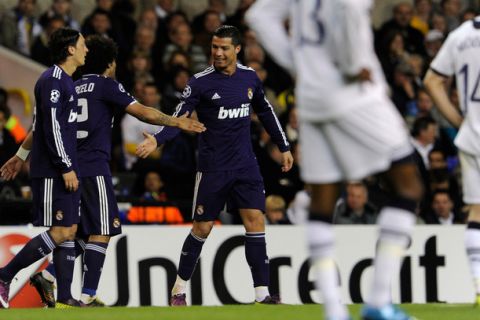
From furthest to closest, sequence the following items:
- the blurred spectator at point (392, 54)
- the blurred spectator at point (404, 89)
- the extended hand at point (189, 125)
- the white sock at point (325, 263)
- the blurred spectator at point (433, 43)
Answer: the blurred spectator at point (433, 43) → the blurred spectator at point (392, 54) → the blurred spectator at point (404, 89) → the extended hand at point (189, 125) → the white sock at point (325, 263)

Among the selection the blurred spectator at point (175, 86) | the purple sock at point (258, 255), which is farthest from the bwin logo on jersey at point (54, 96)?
the blurred spectator at point (175, 86)

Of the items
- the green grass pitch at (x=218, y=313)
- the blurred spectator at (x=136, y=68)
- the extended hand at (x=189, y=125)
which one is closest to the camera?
the green grass pitch at (x=218, y=313)

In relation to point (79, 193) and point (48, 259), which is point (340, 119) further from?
point (48, 259)

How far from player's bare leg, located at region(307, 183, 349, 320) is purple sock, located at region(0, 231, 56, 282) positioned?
3.99 m

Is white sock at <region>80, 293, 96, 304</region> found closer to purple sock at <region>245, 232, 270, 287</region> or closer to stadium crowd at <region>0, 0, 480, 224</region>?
purple sock at <region>245, 232, 270, 287</region>

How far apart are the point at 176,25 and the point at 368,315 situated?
11.9 m

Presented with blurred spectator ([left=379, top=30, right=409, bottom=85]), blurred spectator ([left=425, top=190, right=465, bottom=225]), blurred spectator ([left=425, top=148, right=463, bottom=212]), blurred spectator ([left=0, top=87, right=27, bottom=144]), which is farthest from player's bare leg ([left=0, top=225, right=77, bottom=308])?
blurred spectator ([left=379, top=30, right=409, bottom=85])

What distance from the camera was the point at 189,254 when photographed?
39.3 ft

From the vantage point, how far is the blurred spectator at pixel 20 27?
61.0 ft

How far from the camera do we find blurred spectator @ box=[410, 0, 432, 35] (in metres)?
A: 20.7

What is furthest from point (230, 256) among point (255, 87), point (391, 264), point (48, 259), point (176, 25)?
point (391, 264)

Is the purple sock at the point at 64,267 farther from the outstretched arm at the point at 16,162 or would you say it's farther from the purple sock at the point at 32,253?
the outstretched arm at the point at 16,162

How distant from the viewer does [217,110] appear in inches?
462

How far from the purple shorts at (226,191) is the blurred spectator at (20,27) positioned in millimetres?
7453
